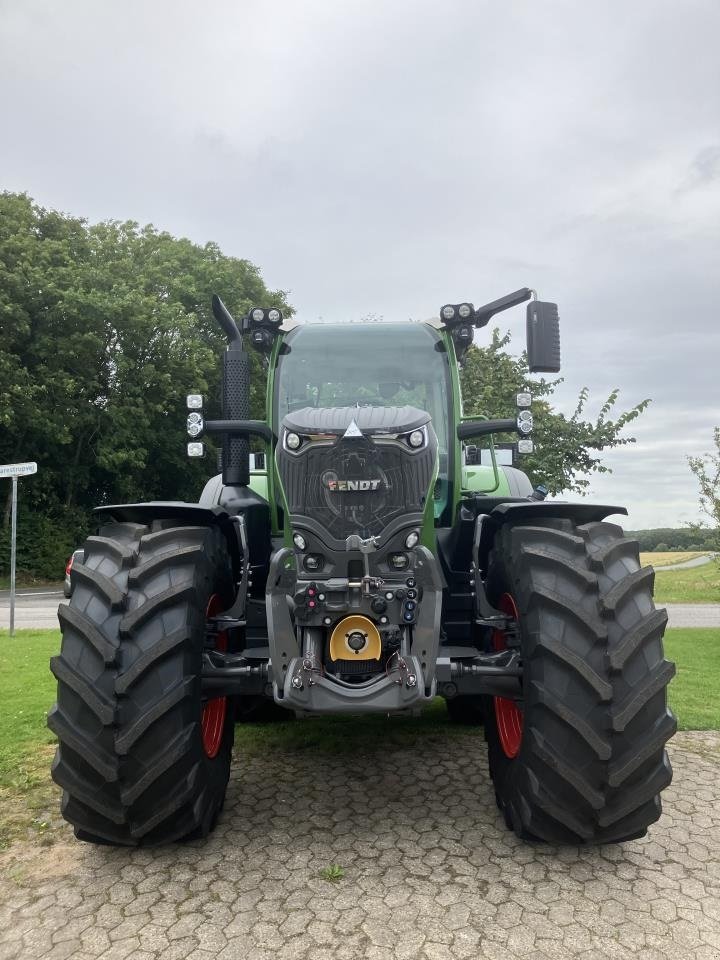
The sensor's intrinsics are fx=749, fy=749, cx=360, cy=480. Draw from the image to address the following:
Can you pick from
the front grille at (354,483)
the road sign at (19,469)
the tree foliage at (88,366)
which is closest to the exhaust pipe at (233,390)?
the front grille at (354,483)

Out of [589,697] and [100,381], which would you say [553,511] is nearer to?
[589,697]

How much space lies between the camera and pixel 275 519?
4270 millimetres

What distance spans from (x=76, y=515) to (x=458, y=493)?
21.0m

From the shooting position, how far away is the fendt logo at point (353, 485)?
10.5ft

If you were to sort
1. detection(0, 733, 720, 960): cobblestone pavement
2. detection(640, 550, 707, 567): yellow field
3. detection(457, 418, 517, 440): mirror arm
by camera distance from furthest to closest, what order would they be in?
detection(640, 550, 707, 567): yellow field, detection(457, 418, 517, 440): mirror arm, detection(0, 733, 720, 960): cobblestone pavement

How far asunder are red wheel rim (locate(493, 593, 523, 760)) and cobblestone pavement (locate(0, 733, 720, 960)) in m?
0.36

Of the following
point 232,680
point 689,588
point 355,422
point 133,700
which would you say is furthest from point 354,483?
point 689,588

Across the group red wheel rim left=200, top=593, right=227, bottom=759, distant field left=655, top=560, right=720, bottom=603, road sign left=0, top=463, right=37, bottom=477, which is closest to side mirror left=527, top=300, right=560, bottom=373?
red wheel rim left=200, top=593, right=227, bottom=759

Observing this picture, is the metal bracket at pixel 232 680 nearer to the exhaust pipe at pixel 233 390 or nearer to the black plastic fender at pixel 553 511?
the black plastic fender at pixel 553 511

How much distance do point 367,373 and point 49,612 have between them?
39.5ft

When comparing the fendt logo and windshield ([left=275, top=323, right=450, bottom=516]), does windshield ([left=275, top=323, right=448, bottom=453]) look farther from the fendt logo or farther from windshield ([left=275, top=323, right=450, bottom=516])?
the fendt logo

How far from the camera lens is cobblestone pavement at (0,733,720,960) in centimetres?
257

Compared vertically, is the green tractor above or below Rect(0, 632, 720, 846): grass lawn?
above

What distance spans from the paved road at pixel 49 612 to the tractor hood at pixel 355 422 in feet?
32.7
